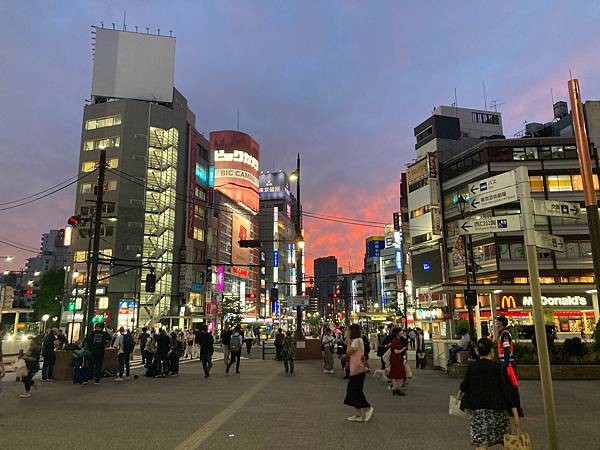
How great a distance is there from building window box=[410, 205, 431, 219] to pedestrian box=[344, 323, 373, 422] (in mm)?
43633

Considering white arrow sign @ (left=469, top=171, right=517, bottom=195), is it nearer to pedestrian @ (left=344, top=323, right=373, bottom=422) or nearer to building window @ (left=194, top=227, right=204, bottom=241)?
pedestrian @ (left=344, top=323, right=373, bottom=422)

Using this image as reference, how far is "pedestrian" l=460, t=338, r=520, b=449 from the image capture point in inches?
211

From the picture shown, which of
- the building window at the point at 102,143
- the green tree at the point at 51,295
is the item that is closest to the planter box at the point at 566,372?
the building window at the point at 102,143

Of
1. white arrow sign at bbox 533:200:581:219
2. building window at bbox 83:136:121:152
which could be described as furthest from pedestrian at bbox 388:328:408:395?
building window at bbox 83:136:121:152

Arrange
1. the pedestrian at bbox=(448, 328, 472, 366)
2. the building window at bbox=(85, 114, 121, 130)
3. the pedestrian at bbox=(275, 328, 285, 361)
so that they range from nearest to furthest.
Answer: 1. the pedestrian at bbox=(448, 328, 472, 366)
2. the pedestrian at bbox=(275, 328, 285, 361)
3. the building window at bbox=(85, 114, 121, 130)

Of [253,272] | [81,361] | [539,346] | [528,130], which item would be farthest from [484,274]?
[253,272]

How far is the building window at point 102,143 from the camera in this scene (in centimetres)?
6494

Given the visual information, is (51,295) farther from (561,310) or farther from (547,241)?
(547,241)

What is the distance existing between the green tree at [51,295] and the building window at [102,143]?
2355 cm

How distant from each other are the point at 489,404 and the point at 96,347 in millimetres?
13017

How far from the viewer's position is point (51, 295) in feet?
239

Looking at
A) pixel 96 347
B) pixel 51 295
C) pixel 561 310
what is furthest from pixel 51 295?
pixel 561 310

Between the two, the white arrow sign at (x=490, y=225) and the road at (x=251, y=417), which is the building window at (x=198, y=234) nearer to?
the road at (x=251, y=417)

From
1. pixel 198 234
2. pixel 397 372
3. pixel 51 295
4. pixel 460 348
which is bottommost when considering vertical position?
pixel 397 372
